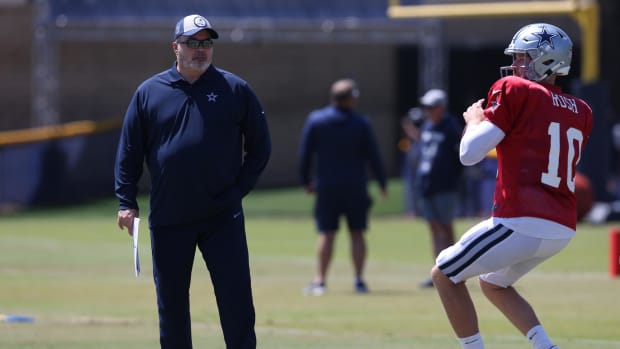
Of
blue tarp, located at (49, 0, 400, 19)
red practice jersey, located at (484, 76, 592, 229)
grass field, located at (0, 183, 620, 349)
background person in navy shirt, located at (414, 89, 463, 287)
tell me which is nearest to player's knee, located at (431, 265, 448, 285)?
red practice jersey, located at (484, 76, 592, 229)

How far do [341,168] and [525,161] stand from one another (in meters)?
7.06

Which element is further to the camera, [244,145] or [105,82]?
[105,82]

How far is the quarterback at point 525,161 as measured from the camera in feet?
24.7

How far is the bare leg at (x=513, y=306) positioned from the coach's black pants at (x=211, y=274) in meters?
1.46

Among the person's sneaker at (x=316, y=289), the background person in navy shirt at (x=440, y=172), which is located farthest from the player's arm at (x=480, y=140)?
the background person in navy shirt at (x=440, y=172)

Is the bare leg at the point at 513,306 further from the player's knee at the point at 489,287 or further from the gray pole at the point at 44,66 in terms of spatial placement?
the gray pole at the point at 44,66

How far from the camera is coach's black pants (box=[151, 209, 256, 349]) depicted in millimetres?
7996

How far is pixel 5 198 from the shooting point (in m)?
27.2

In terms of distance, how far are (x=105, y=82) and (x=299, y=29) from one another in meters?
4.88

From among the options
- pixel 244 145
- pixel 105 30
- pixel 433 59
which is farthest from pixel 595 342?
pixel 105 30

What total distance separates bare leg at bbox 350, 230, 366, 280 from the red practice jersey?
6.82 meters

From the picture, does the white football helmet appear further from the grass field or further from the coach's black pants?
the grass field

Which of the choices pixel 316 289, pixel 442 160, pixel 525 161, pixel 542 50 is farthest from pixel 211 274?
pixel 442 160

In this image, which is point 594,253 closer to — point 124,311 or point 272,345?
point 124,311
